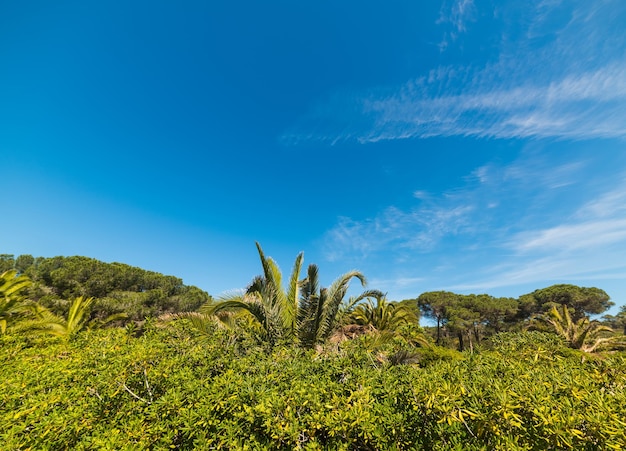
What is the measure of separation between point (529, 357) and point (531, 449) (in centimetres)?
398

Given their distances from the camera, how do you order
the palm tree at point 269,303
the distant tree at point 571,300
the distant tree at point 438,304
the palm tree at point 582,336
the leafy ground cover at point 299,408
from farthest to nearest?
the distant tree at point 438,304, the distant tree at point 571,300, the palm tree at point 582,336, the palm tree at point 269,303, the leafy ground cover at point 299,408

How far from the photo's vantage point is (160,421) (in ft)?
9.32

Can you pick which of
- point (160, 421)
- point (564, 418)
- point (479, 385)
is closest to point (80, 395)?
point (160, 421)

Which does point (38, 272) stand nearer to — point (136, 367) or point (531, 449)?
point (136, 367)

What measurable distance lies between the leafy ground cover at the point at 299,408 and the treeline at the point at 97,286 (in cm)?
2226

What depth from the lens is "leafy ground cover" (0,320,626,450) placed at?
7.66ft

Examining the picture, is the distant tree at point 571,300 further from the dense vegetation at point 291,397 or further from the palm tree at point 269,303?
the dense vegetation at point 291,397

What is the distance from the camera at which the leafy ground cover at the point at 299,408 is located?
2336 mm

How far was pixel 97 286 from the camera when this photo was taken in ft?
80.4

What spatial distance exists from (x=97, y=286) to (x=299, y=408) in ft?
94.2

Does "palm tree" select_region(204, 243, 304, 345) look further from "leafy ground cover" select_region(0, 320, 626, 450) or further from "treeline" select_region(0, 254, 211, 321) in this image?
"treeline" select_region(0, 254, 211, 321)


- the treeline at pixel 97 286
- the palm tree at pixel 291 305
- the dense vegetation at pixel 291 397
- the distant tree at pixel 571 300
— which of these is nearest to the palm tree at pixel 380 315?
the palm tree at pixel 291 305

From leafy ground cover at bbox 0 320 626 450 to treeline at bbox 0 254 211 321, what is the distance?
2226cm

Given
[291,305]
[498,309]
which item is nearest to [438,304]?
[498,309]
